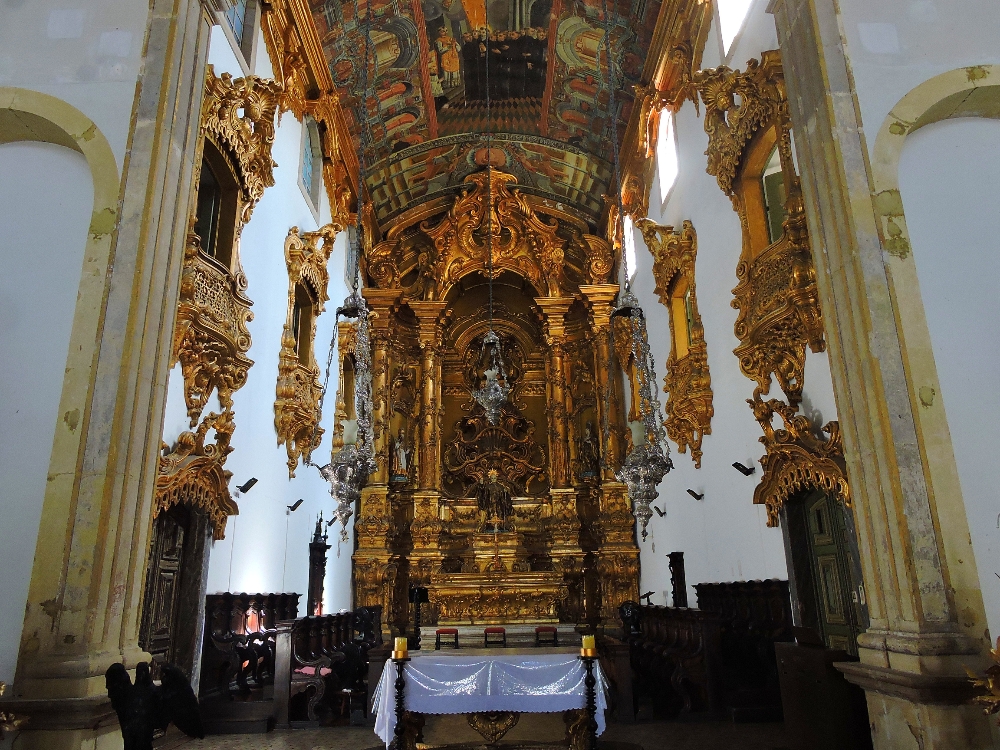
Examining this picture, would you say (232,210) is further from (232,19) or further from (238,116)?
(232,19)

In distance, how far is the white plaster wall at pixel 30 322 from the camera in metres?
4.66

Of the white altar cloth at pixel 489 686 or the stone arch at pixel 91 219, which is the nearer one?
the stone arch at pixel 91 219

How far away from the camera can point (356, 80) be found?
499 inches

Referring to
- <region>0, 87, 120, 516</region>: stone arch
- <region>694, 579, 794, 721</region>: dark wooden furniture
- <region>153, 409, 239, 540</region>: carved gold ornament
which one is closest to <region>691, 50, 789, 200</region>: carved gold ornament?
<region>694, 579, 794, 721</region>: dark wooden furniture

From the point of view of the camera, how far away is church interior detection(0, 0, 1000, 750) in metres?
4.63

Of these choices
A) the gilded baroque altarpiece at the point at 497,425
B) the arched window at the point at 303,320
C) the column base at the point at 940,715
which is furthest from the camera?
the gilded baroque altarpiece at the point at 497,425

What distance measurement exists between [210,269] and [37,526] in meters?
3.44

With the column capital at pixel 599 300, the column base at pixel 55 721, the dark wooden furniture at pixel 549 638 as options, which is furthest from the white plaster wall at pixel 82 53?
the column capital at pixel 599 300

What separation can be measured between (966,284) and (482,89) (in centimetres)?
1050

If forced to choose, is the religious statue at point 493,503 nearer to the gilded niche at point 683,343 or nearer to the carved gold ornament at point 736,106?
the gilded niche at point 683,343

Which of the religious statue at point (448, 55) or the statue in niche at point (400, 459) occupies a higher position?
the religious statue at point (448, 55)

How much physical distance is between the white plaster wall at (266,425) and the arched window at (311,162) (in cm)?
30

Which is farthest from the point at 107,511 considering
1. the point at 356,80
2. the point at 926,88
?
the point at 356,80

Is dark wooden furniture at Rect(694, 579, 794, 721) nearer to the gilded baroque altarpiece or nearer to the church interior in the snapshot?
the church interior
